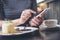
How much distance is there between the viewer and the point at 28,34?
2.15ft

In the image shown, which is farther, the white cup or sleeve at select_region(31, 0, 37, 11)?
sleeve at select_region(31, 0, 37, 11)

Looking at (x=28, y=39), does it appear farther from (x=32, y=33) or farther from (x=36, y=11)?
(x=36, y=11)

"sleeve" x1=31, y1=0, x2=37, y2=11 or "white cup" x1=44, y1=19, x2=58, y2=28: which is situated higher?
"sleeve" x1=31, y1=0, x2=37, y2=11

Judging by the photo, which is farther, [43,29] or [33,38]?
[43,29]

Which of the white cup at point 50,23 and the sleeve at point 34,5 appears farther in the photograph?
the sleeve at point 34,5

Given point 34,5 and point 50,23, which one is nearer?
point 50,23

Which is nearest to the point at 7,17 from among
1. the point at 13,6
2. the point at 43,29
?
the point at 13,6

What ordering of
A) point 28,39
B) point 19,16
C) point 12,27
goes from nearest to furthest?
point 28,39, point 12,27, point 19,16

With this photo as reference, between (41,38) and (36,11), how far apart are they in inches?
14.4

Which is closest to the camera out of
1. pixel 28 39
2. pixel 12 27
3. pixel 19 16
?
pixel 28 39

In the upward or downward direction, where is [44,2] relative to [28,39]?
upward

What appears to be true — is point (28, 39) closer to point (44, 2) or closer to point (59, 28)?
point (59, 28)

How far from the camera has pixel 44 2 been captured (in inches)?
40.7

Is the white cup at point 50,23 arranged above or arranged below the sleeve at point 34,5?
below
